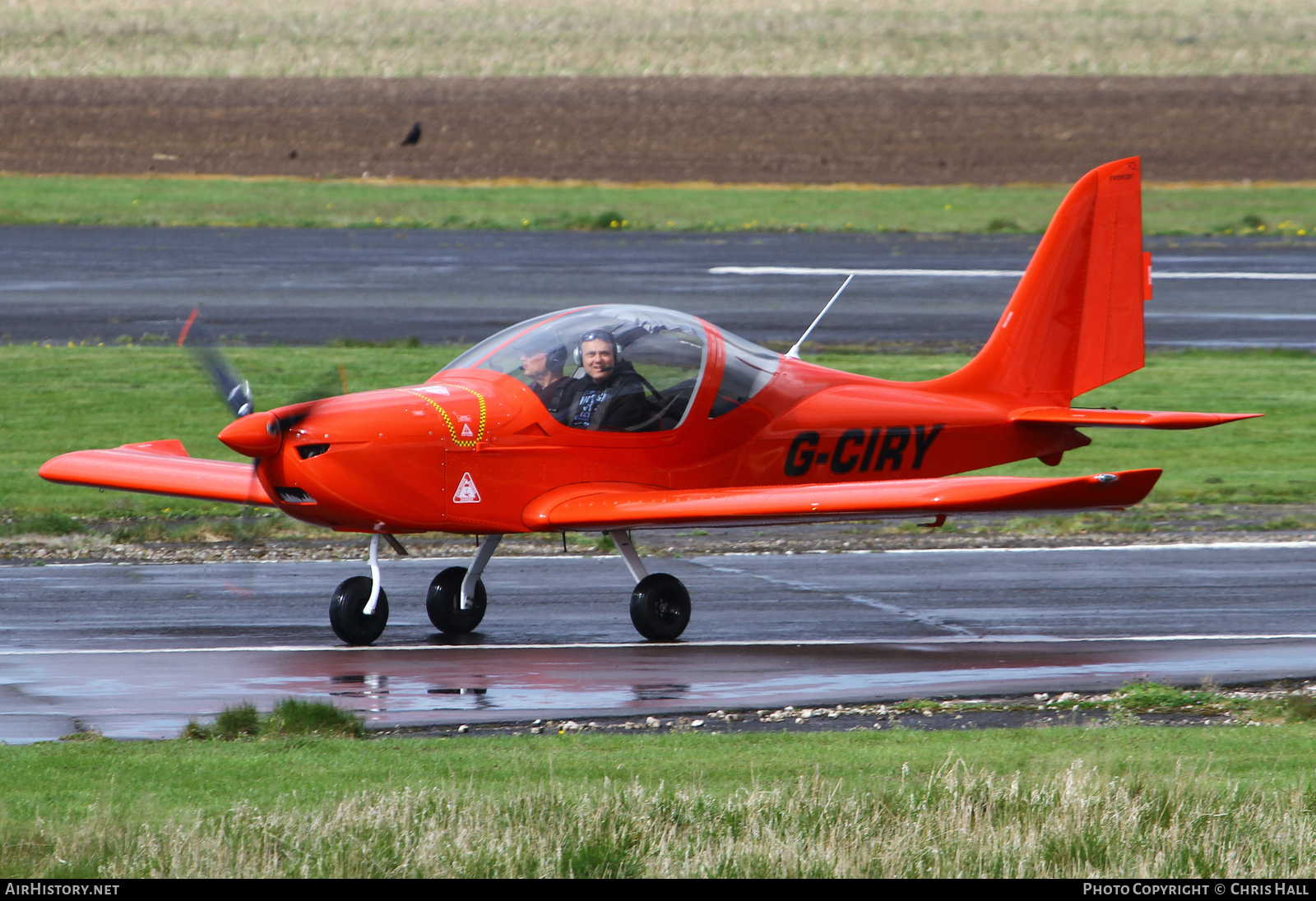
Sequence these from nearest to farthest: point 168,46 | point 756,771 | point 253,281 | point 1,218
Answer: point 756,771
point 253,281
point 1,218
point 168,46

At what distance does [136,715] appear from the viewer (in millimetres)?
10016

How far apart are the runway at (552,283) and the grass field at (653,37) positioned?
1354 inches

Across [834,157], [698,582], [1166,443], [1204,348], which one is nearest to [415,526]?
[698,582]

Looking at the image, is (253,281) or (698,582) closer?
(698,582)

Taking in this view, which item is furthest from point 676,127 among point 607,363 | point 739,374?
point 607,363

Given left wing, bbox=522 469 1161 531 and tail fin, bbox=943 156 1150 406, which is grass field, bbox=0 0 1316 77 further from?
left wing, bbox=522 469 1161 531

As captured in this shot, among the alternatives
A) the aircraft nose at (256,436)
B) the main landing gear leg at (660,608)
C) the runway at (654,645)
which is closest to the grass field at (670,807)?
the runway at (654,645)

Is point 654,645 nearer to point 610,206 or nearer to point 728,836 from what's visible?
point 728,836

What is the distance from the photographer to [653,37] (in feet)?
276

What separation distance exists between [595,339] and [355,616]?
2564mm

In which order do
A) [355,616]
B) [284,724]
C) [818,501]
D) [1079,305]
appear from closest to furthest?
[284,724]
[818,501]
[355,616]
[1079,305]

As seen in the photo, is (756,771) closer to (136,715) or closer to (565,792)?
(565,792)

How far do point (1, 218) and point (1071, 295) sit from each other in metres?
36.3

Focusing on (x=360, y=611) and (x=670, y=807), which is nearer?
(x=670, y=807)
